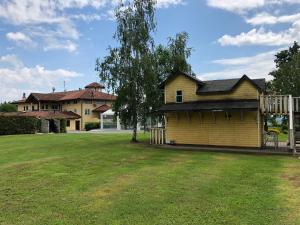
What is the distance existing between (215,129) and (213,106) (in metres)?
1.70

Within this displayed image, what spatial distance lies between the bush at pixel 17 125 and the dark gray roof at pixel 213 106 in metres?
27.3

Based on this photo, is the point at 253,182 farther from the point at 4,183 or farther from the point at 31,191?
the point at 4,183

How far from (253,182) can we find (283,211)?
3348 millimetres

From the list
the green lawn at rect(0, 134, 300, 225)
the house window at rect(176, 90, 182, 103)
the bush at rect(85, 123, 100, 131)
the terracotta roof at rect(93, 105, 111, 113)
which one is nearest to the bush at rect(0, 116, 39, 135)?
the bush at rect(85, 123, 100, 131)

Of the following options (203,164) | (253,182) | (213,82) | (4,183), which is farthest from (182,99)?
(4,183)

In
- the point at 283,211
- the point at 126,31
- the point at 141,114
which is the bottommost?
the point at 283,211

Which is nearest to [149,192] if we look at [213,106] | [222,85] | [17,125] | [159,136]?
[213,106]

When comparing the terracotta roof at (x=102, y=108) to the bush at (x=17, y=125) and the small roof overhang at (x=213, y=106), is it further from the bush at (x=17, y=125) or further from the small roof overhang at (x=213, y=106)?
the small roof overhang at (x=213, y=106)

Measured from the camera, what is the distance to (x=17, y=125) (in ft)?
151

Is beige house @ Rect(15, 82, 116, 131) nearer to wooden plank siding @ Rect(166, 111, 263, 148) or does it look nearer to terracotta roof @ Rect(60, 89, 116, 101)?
terracotta roof @ Rect(60, 89, 116, 101)

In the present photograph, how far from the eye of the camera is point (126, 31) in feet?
90.1

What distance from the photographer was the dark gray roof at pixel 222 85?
22781mm

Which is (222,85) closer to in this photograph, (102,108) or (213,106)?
(213,106)

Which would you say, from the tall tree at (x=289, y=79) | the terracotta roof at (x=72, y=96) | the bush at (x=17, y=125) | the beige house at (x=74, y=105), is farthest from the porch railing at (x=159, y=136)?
the terracotta roof at (x=72, y=96)
